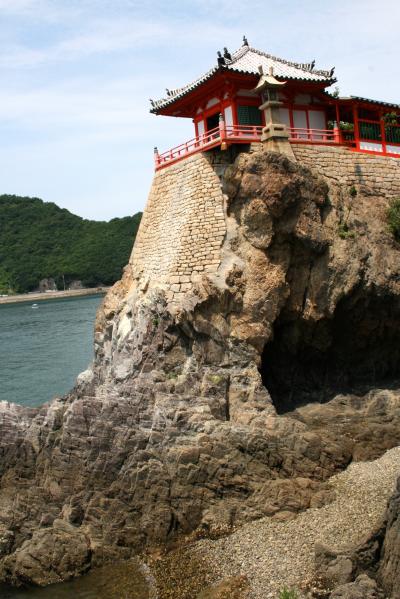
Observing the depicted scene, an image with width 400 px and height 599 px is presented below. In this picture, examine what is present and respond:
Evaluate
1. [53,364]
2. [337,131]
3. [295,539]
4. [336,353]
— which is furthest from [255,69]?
[53,364]

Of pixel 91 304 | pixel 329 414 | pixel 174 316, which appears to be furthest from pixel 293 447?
pixel 91 304

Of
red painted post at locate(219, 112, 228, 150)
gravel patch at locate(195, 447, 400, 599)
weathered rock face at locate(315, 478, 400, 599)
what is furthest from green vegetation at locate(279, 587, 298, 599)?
red painted post at locate(219, 112, 228, 150)

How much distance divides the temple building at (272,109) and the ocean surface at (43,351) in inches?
823

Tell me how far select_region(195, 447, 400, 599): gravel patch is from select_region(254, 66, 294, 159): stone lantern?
15.1 meters

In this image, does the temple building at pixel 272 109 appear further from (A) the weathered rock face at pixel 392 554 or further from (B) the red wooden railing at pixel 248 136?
(A) the weathered rock face at pixel 392 554

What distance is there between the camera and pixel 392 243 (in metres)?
29.8

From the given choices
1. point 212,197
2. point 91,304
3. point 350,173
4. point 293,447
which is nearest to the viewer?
point 293,447

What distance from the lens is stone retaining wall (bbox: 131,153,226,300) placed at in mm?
28203

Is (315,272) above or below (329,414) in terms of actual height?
above

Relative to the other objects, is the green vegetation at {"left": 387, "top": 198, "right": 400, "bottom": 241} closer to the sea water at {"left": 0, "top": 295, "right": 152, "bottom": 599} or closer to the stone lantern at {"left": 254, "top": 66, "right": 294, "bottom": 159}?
the stone lantern at {"left": 254, "top": 66, "right": 294, "bottom": 159}

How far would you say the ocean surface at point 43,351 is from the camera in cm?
4548

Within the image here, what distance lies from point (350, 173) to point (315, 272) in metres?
6.05

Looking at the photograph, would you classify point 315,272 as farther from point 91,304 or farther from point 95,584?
point 91,304

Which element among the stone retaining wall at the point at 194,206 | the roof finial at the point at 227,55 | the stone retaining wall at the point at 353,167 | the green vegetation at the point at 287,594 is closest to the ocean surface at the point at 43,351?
the stone retaining wall at the point at 194,206
